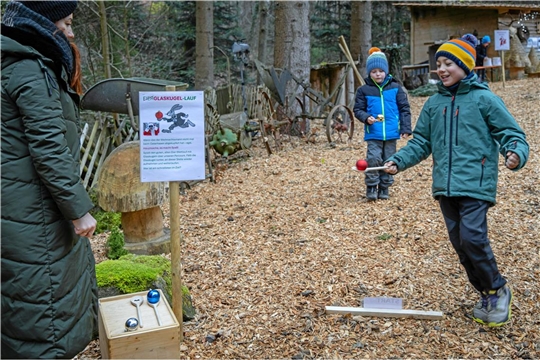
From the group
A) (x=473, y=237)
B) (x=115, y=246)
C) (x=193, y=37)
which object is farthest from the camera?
(x=193, y=37)

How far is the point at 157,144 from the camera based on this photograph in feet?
9.68

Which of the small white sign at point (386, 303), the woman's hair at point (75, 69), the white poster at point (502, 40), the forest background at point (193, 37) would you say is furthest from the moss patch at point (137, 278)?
the white poster at point (502, 40)

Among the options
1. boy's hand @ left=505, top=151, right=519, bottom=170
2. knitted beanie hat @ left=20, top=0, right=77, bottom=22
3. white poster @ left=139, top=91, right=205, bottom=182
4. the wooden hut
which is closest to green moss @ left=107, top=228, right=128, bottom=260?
white poster @ left=139, top=91, right=205, bottom=182

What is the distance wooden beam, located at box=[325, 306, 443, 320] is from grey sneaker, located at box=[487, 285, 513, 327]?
1.02 ft

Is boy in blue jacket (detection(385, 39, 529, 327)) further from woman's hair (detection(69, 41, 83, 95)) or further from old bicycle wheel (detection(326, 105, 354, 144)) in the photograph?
old bicycle wheel (detection(326, 105, 354, 144))

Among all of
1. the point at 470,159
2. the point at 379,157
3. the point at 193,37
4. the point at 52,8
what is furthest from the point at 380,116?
the point at 193,37

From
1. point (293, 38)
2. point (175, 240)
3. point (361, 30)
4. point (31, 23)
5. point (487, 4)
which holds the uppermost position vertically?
point (487, 4)

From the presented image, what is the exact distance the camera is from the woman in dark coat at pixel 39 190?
210 centimetres

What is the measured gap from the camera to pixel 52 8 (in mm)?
2240

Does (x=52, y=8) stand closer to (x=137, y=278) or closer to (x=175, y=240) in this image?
(x=175, y=240)

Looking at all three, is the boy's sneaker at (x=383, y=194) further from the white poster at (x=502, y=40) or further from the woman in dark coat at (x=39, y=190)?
the white poster at (x=502, y=40)

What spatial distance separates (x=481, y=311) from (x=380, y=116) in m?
3.09

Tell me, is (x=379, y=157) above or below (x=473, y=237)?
above

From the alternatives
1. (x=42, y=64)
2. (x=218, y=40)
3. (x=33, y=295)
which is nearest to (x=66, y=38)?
(x=42, y=64)
